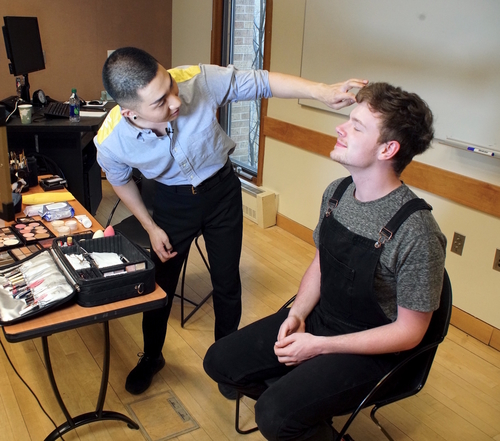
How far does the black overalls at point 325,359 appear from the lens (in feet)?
4.99

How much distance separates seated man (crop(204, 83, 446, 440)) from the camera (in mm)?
1508

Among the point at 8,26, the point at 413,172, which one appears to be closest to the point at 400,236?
the point at 413,172

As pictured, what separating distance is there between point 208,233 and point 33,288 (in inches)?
30.4

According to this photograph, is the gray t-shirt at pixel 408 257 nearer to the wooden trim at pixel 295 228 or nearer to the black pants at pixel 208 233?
the black pants at pixel 208 233

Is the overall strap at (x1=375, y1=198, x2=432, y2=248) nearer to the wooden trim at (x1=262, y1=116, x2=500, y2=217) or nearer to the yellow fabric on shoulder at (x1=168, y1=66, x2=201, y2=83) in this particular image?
the yellow fabric on shoulder at (x1=168, y1=66, x2=201, y2=83)

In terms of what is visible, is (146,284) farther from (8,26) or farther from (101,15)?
(101,15)

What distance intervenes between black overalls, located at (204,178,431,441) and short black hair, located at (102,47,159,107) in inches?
27.9

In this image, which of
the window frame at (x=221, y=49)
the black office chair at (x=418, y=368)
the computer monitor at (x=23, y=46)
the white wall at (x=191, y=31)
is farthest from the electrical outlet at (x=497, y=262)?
the computer monitor at (x=23, y=46)

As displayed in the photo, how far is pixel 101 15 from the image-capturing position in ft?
16.1

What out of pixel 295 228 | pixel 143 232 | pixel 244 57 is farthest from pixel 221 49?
pixel 143 232

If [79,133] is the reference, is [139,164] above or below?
above

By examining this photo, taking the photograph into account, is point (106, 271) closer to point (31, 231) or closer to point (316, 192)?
point (31, 231)

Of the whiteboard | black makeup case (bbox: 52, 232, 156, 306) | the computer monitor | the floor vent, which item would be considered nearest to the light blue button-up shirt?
black makeup case (bbox: 52, 232, 156, 306)

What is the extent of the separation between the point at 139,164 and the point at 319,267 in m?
0.75
